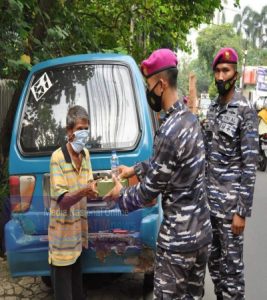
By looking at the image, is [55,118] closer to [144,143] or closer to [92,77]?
[92,77]

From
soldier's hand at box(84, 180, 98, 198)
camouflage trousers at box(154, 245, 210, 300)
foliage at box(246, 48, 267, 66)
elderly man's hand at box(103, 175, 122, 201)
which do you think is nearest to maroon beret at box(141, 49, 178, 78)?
elderly man's hand at box(103, 175, 122, 201)

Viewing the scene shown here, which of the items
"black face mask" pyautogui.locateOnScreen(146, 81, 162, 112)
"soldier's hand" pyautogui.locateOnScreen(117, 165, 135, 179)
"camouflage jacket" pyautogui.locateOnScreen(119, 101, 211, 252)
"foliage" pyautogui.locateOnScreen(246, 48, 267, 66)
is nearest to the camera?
"camouflage jacket" pyautogui.locateOnScreen(119, 101, 211, 252)

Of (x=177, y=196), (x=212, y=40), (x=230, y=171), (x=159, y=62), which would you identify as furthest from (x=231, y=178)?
(x=212, y=40)

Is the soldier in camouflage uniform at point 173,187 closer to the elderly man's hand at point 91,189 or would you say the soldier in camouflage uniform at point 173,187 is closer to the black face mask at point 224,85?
the elderly man's hand at point 91,189

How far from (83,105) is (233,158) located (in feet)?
3.80

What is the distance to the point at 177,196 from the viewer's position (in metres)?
2.40

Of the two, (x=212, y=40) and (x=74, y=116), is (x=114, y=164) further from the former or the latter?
(x=212, y=40)

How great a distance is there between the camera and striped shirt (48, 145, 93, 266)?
3.00m

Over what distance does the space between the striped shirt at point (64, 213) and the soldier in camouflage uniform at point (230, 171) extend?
34.5 inches

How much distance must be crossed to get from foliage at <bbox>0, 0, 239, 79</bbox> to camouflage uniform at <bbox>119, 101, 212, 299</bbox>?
2121 mm

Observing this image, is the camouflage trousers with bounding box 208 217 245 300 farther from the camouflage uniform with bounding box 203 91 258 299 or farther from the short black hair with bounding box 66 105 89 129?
the short black hair with bounding box 66 105 89 129

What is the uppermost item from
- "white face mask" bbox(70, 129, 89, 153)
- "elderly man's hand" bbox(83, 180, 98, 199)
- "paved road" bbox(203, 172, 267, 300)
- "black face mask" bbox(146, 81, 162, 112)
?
"black face mask" bbox(146, 81, 162, 112)

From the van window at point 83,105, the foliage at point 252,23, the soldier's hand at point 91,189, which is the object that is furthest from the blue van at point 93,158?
the foliage at point 252,23

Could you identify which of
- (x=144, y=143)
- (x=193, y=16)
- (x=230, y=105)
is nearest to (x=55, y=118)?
(x=144, y=143)
